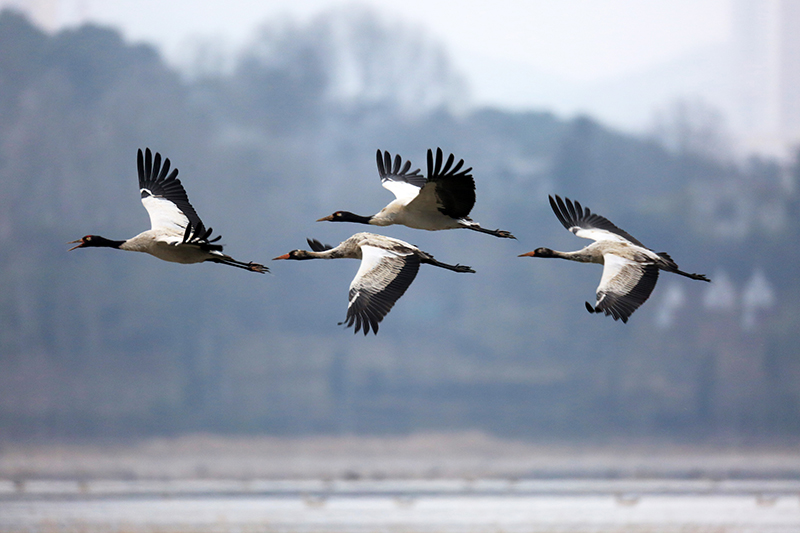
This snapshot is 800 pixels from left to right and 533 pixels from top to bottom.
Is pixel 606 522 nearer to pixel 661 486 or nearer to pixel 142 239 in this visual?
pixel 661 486

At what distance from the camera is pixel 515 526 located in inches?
1319

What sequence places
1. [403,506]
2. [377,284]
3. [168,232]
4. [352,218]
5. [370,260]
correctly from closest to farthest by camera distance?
[377,284], [370,260], [168,232], [352,218], [403,506]

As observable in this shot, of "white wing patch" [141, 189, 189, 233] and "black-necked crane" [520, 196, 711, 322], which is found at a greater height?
"white wing patch" [141, 189, 189, 233]

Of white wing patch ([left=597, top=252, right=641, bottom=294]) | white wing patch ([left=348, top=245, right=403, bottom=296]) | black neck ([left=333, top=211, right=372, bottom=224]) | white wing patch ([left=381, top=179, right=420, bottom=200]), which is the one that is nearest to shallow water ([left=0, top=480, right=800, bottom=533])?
white wing patch ([left=381, top=179, right=420, bottom=200])

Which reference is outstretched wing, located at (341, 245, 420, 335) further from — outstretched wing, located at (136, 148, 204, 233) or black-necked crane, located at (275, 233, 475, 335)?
outstretched wing, located at (136, 148, 204, 233)

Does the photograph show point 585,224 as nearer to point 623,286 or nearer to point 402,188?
point 623,286

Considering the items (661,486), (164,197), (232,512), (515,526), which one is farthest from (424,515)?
(164,197)

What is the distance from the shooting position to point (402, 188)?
16.4 metres

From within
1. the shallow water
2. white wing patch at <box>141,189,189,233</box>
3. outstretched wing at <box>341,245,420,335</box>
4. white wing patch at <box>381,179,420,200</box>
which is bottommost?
the shallow water

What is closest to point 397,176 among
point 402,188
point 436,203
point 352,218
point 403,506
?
point 402,188

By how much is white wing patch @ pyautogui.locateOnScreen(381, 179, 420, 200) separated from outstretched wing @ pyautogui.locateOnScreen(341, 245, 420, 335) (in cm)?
188

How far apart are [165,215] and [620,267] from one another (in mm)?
6743

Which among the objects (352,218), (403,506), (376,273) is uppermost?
(352,218)

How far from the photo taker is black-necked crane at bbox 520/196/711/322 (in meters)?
12.7
